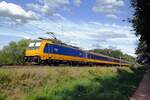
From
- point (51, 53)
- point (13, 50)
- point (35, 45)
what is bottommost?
point (51, 53)

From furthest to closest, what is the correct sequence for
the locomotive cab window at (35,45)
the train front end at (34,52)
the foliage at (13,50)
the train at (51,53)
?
the foliage at (13,50) → the locomotive cab window at (35,45) → the train at (51,53) → the train front end at (34,52)

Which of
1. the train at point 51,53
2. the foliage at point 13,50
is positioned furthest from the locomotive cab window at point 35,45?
the foliage at point 13,50

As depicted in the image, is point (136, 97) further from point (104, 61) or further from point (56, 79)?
point (104, 61)

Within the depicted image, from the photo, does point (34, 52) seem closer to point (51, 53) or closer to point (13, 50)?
point (51, 53)

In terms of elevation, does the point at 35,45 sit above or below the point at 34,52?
above

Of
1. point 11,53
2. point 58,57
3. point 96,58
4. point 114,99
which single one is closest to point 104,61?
point 96,58

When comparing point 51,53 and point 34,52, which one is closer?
point 34,52

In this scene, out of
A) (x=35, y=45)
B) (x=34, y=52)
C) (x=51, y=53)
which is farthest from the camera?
(x=51, y=53)

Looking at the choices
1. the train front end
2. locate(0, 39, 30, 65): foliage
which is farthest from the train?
locate(0, 39, 30, 65): foliage

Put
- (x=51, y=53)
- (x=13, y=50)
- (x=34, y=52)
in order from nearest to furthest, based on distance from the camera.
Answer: (x=34, y=52) < (x=51, y=53) < (x=13, y=50)

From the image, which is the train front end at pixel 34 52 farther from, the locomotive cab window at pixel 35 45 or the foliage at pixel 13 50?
the foliage at pixel 13 50

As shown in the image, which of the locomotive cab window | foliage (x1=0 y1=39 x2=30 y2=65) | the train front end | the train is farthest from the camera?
foliage (x1=0 y1=39 x2=30 y2=65)

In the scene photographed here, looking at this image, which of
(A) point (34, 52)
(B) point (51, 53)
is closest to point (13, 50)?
(B) point (51, 53)

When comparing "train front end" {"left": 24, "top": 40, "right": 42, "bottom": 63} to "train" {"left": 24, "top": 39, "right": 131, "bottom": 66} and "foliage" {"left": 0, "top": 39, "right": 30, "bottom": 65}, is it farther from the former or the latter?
"foliage" {"left": 0, "top": 39, "right": 30, "bottom": 65}
